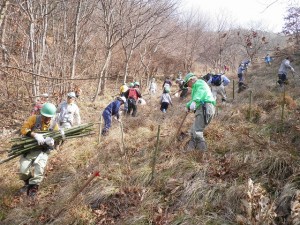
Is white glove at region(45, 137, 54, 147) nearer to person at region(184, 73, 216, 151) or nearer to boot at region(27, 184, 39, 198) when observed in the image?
boot at region(27, 184, 39, 198)

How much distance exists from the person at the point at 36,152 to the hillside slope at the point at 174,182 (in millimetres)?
338

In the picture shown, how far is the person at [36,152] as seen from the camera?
4824mm

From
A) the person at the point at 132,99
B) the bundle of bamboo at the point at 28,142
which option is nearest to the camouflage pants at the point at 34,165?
the bundle of bamboo at the point at 28,142

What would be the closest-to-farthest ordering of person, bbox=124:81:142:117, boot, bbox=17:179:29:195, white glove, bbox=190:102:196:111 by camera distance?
1. boot, bbox=17:179:29:195
2. white glove, bbox=190:102:196:111
3. person, bbox=124:81:142:117

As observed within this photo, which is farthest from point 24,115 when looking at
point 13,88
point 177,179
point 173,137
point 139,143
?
point 177,179

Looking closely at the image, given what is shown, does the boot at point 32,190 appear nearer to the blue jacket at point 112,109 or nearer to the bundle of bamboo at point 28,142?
the bundle of bamboo at point 28,142

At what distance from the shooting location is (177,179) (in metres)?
4.57

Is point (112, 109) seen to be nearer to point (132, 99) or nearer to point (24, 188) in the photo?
point (132, 99)

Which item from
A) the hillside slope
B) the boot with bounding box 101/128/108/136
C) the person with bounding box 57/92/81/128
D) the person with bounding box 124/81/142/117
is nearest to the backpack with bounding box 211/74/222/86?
the person with bounding box 124/81/142/117

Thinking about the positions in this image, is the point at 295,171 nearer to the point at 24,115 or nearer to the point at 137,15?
the point at 24,115

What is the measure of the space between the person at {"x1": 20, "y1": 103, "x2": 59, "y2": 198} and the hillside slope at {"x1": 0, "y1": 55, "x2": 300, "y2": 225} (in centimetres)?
34

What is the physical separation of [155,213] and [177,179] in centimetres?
81

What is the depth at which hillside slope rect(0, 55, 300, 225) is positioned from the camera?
3.63m

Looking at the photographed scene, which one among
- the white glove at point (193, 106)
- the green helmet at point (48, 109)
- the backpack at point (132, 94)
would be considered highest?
the white glove at point (193, 106)
